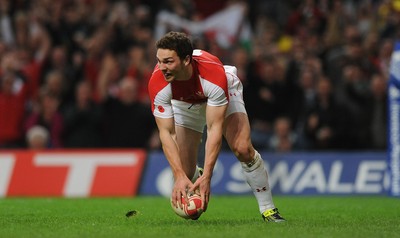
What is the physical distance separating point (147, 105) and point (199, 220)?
7.68m

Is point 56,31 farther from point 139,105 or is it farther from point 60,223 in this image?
point 60,223

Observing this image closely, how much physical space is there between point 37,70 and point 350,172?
6479 millimetres

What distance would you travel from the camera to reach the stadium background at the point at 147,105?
17000 mm

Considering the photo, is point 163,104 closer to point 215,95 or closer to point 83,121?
point 215,95

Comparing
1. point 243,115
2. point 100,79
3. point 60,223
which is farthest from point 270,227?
point 100,79

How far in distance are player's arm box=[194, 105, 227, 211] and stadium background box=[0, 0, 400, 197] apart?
23.6 ft

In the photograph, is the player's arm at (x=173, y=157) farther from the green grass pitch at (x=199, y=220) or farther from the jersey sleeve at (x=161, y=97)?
the green grass pitch at (x=199, y=220)

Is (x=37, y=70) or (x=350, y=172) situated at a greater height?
(x=37, y=70)

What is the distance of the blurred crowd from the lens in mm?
17359

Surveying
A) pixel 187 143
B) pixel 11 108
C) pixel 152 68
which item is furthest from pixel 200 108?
pixel 152 68

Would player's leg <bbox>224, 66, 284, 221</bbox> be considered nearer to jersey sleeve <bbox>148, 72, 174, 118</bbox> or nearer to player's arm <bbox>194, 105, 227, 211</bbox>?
player's arm <bbox>194, 105, 227, 211</bbox>

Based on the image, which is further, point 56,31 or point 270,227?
point 56,31

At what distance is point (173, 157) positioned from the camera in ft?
30.6

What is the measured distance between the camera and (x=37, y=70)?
18.4 meters
